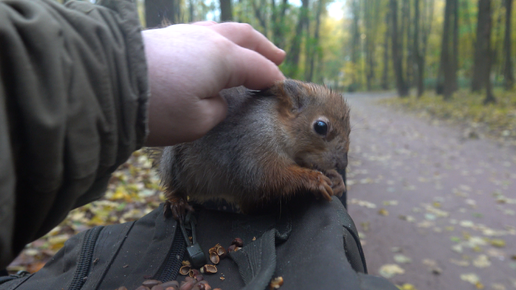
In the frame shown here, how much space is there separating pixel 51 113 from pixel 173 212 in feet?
3.30

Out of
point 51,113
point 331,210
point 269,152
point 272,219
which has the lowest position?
point 272,219

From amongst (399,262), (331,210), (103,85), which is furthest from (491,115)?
(103,85)

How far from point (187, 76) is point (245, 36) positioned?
715 millimetres

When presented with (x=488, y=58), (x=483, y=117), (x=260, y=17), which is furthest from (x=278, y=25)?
(x=488, y=58)

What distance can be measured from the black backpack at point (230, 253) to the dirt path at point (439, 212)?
1.10 m

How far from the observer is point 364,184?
5.57 metres

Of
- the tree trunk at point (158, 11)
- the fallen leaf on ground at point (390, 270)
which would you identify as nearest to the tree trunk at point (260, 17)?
the tree trunk at point (158, 11)

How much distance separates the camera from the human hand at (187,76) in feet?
3.91

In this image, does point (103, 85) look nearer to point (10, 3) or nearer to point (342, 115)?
point (10, 3)

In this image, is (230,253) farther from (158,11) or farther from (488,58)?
(488,58)

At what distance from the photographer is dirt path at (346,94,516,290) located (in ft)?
10.1

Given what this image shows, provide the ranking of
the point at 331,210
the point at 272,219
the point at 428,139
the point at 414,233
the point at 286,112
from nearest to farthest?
1. the point at 331,210
2. the point at 272,219
3. the point at 286,112
4. the point at 414,233
5. the point at 428,139

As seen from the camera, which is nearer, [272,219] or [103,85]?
[103,85]

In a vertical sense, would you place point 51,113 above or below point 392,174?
above
